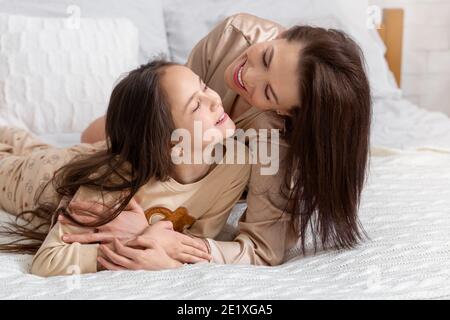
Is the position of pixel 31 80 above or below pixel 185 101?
below

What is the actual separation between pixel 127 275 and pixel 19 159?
0.71 metres

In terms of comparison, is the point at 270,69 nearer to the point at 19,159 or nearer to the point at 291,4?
the point at 19,159

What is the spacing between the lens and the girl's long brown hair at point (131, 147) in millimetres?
1463

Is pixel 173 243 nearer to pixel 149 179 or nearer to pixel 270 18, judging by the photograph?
pixel 149 179

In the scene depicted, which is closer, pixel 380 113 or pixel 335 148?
pixel 335 148

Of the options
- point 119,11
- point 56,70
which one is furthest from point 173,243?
Answer: point 119,11

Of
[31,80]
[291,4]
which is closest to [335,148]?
[31,80]

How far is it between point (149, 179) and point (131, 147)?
8 centimetres

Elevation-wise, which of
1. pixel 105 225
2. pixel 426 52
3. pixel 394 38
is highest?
pixel 105 225

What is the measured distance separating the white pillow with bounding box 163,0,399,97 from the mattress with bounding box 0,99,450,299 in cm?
98

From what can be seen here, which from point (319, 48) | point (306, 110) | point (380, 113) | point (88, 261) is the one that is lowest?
point (380, 113)

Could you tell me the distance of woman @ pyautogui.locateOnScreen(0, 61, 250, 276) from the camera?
4.54ft

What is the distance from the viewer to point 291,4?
9.24 feet

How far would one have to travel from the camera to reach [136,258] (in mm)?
1360
